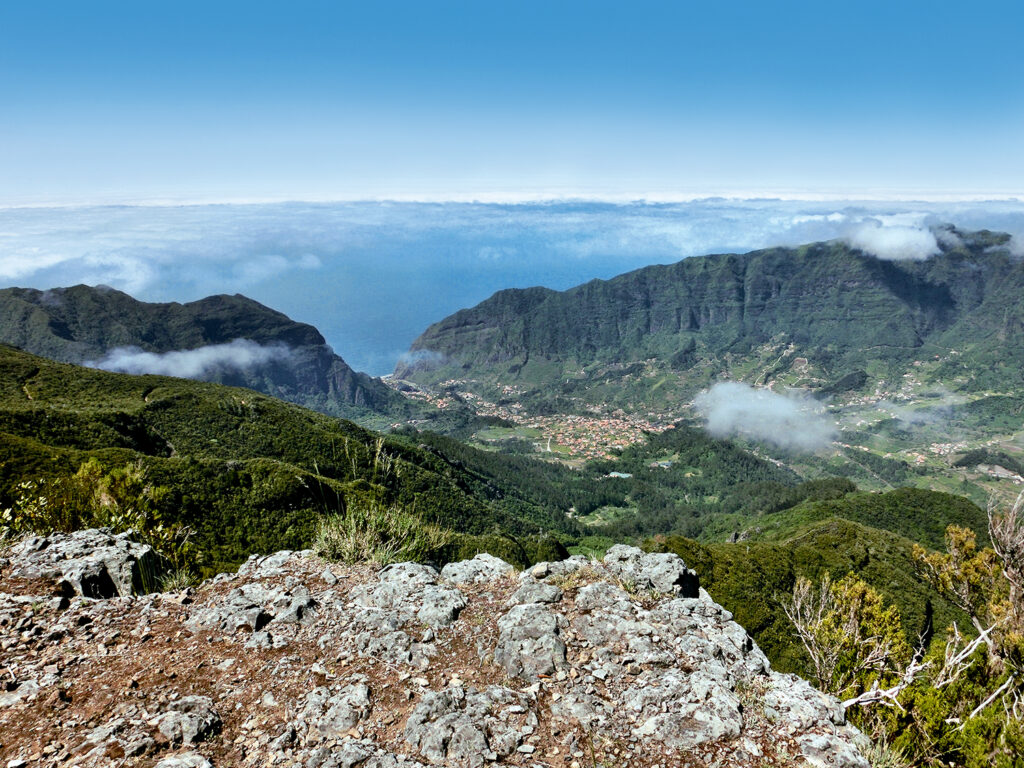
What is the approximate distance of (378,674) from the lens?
6.71 m

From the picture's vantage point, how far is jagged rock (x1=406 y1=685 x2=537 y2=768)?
→ 17.9 ft

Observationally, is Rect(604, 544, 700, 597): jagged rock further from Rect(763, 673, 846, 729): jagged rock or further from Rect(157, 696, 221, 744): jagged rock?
Rect(157, 696, 221, 744): jagged rock

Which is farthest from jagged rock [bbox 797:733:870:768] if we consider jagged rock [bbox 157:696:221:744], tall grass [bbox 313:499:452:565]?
tall grass [bbox 313:499:452:565]

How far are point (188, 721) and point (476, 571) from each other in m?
5.45

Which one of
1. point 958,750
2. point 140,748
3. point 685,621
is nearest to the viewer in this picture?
point 140,748

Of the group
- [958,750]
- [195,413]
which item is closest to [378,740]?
[958,750]

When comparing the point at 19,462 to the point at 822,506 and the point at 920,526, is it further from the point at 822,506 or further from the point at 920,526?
the point at 920,526

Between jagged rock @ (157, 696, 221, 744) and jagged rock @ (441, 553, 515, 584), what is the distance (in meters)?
4.46

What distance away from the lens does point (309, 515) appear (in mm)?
42344

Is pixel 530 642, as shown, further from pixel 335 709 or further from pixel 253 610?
pixel 253 610

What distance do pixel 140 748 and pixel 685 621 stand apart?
7438 mm

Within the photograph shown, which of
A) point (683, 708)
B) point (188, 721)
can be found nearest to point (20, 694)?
point (188, 721)

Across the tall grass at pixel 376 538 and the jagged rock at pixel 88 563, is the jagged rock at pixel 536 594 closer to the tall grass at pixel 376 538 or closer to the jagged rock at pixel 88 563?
the tall grass at pixel 376 538

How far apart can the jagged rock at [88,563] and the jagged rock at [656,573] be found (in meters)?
9.16
